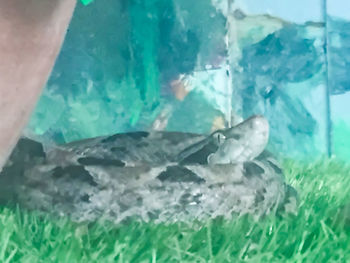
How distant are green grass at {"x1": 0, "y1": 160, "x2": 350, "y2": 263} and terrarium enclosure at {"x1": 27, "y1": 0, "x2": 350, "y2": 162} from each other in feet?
2.74

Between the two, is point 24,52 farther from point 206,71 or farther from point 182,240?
point 206,71

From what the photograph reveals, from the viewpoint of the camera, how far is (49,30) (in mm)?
958

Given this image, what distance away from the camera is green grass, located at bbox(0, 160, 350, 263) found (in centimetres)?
99

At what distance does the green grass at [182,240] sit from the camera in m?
0.99

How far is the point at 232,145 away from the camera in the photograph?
5.83 feet

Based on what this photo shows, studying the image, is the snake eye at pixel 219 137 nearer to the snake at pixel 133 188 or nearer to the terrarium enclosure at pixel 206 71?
the snake at pixel 133 188

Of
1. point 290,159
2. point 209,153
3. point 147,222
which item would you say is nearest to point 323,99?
point 290,159

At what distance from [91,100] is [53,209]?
81 cm

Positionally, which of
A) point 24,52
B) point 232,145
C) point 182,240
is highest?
point 24,52

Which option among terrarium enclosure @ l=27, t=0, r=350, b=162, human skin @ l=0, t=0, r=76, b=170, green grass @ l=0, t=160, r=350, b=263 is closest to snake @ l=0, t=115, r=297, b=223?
green grass @ l=0, t=160, r=350, b=263

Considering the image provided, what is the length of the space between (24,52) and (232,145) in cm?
96

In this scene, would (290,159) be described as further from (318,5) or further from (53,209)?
(53,209)

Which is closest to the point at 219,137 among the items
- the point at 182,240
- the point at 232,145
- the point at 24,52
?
the point at 232,145

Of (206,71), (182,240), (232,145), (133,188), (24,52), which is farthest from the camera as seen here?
(206,71)
